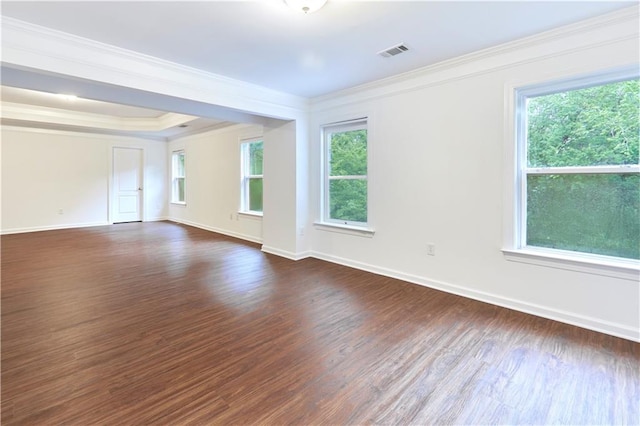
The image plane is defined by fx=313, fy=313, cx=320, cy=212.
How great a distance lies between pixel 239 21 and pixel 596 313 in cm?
370

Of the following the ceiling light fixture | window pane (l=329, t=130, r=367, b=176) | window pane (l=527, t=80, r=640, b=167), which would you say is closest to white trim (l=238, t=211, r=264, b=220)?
window pane (l=329, t=130, r=367, b=176)

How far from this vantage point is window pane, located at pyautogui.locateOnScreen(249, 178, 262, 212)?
20.4 ft

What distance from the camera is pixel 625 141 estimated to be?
8.01 ft

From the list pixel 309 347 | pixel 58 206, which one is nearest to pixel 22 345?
pixel 309 347

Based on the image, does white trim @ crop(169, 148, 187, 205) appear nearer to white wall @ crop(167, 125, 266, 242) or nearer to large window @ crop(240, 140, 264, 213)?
white wall @ crop(167, 125, 266, 242)

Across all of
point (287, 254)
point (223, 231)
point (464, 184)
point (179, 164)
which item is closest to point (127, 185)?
point (179, 164)

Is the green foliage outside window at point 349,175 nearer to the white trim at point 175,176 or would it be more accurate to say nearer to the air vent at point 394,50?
the air vent at point 394,50

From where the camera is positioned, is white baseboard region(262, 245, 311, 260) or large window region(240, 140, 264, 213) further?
large window region(240, 140, 264, 213)

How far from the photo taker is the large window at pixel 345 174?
4305mm

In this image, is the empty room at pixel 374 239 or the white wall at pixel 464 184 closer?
the empty room at pixel 374 239

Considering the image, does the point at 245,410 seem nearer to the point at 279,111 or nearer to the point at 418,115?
the point at 418,115

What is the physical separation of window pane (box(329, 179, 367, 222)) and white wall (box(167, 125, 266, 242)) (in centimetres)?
193

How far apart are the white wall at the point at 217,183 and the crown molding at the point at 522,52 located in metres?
3.07

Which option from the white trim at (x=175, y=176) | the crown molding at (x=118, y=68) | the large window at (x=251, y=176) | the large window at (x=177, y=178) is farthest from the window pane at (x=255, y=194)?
the large window at (x=177, y=178)
